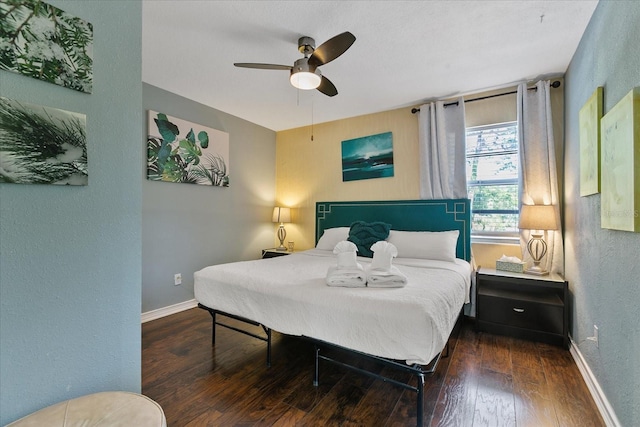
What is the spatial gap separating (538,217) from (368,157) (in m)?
2.08

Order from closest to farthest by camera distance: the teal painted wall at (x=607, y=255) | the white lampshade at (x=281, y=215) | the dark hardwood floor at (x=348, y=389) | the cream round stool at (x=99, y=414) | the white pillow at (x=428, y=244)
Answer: the cream round stool at (x=99, y=414) → the teal painted wall at (x=607, y=255) → the dark hardwood floor at (x=348, y=389) → the white pillow at (x=428, y=244) → the white lampshade at (x=281, y=215)

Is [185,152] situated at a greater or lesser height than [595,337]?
greater

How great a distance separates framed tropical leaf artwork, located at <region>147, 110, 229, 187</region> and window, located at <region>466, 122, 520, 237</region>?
3.16 m

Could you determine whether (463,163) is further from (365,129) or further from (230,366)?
(230,366)

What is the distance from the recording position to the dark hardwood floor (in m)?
1.65

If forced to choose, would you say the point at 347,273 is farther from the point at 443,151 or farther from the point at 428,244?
the point at 443,151

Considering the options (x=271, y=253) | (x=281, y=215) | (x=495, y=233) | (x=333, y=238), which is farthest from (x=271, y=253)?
(x=495, y=233)

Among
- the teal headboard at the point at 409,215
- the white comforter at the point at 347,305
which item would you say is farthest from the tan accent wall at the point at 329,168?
the white comforter at the point at 347,305

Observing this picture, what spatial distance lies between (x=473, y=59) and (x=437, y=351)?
2.51 m

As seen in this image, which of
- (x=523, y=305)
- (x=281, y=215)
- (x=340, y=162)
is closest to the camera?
(x=523, y=305)

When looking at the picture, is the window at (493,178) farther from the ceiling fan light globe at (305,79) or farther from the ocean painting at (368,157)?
the ceiling fan light globe at (305,79)

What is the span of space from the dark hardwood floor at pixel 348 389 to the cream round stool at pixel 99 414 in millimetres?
791

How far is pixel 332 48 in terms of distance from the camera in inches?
79.8

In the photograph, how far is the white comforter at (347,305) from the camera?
4.95ft
